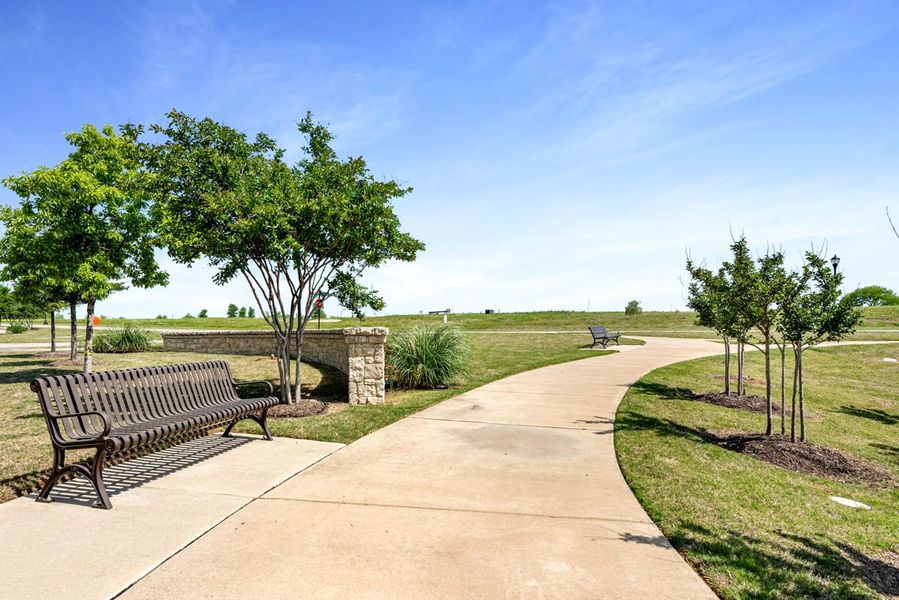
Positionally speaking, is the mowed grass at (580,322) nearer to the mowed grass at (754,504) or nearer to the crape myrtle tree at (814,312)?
the mowed grass at (754,504)

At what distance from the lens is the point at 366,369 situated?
915 centimetres

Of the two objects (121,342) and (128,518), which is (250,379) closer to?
(128,518)

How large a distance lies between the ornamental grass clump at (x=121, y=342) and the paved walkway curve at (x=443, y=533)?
17994mm

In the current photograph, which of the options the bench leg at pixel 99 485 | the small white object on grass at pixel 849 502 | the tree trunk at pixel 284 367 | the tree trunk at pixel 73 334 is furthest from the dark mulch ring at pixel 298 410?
the tree trunk at pixel 73 334

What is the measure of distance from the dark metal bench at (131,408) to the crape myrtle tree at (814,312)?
7024 mm

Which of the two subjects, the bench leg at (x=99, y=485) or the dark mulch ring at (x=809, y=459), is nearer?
the bench leg at (x=99, y=485)

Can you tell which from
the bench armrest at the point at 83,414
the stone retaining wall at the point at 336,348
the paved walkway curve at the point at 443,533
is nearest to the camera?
the paved walkway curve at the point at 443,533

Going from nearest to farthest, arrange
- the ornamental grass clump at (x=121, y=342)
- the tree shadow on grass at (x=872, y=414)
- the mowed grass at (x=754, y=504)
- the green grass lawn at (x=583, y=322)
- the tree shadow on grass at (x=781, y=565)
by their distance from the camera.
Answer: the tree shadow on grass at (x=781, y=565), the mowed grass at (x=754, y=504), the tree shadow on grass at (x=872, y=414), the ornamental grass clump at (x=121, y=342), the green grass lawn at (x=583, y=322)

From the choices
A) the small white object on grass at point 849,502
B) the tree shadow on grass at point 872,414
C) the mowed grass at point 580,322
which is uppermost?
the mowed grass at point 580,322

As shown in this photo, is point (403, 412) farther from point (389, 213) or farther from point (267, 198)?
point (267, 198)

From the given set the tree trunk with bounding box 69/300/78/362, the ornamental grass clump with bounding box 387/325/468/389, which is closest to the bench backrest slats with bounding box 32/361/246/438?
the ornamental grass clump with bounding box 387/325/468/389

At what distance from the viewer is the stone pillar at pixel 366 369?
9.09m

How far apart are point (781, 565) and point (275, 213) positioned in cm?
745

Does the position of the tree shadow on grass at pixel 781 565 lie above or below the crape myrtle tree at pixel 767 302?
below
